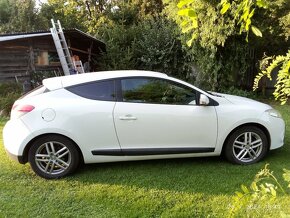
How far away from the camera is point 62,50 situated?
13984mm

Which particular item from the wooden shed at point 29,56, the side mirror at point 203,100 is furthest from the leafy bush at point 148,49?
the side mirror at point 203,100

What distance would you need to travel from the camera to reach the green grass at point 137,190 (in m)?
4.13

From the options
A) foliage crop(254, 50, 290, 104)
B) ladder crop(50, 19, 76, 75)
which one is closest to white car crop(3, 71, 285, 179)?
foliage crop(254, 50, 290, 104)

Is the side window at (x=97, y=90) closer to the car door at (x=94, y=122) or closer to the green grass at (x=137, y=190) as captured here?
the car door at (x=94, y=122)

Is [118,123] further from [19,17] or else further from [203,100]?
[19,17]

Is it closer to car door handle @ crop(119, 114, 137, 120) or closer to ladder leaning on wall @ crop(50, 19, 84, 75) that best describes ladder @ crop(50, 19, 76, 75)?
ladder leaning on wall @ crop(50, 19, 84, 75)

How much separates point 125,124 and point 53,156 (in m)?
1.15

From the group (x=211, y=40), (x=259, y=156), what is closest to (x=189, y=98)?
(x=259, y=156)

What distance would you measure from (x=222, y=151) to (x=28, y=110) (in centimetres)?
305

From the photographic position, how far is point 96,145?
5.10 m

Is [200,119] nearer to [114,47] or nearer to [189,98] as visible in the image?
[189,98]

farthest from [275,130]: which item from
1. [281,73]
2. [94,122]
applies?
[281,73]

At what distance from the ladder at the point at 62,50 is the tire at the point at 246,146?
31.8ft

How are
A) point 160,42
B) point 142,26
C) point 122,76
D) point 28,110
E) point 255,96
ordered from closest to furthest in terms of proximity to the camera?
point 28,110, point 122,76, point 255,96, point 160,42, point 142,26
